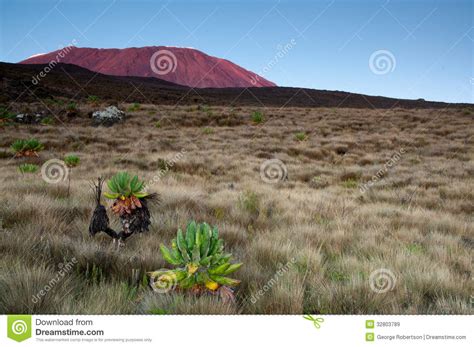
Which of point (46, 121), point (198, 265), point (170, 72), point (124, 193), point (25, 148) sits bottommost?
point (198, 265)

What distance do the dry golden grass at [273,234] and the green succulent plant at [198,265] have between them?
11 cm

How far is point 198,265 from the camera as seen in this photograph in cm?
214

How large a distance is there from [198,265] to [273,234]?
1.97 meters

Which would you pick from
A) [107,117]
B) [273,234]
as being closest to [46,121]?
[107,117]

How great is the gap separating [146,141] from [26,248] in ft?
40.1

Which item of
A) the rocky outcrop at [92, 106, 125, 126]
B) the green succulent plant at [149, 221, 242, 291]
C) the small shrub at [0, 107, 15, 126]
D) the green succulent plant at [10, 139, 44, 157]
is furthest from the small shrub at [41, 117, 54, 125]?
the green succulent plant at [149, 221, 242, 291]

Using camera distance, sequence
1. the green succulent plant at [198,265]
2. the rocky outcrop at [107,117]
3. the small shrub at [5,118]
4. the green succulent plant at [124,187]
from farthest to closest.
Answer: the rocky outcrop at [107,117], the small shrub at [5,118], the green succulent plant at [124,187], the green succulent plant at [198,265]

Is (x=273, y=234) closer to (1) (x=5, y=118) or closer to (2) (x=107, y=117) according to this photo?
(2) (x=107, y=117)

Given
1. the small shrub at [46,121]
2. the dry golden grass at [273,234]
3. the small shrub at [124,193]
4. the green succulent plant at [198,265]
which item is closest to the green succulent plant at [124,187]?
the small shrub at [124,193]

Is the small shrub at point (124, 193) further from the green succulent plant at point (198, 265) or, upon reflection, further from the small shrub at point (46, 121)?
the small shrub at point (46, 121)

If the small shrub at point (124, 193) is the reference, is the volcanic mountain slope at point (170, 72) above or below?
above

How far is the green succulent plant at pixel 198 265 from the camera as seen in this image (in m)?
2.13

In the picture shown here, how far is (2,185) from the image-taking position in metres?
5.85
